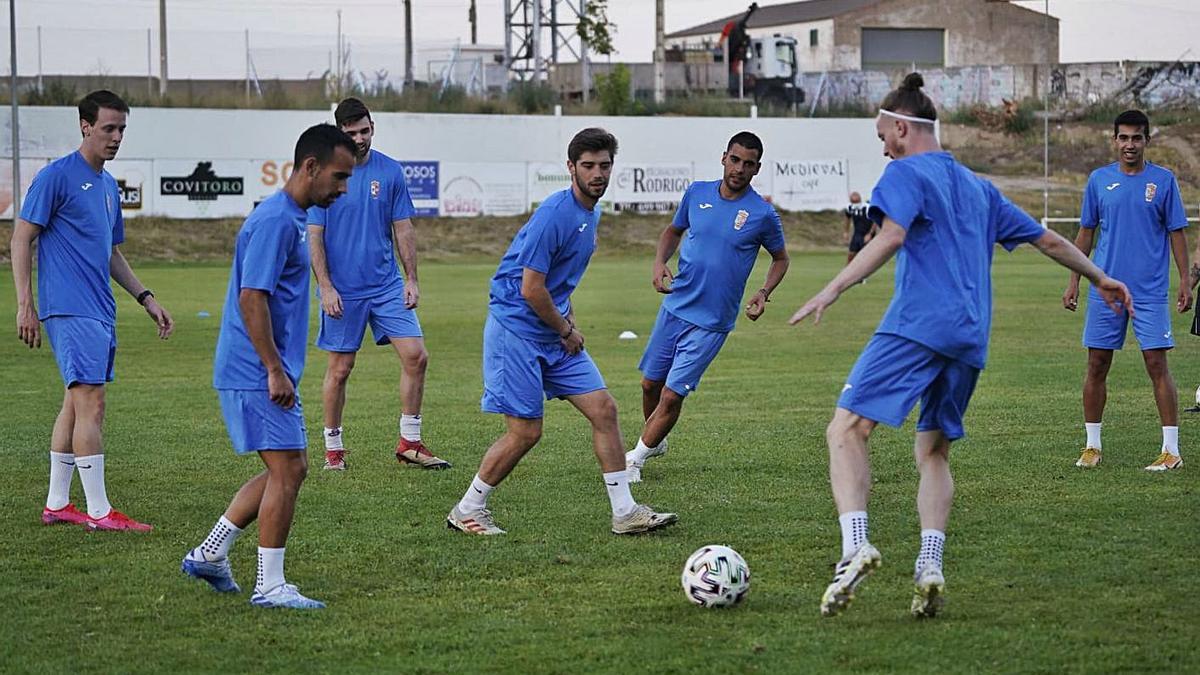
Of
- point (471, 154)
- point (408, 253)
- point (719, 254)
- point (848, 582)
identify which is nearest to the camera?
point (848, 582)

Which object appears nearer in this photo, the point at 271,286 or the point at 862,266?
the point at 862,266

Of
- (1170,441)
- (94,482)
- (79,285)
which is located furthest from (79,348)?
(1170,441)

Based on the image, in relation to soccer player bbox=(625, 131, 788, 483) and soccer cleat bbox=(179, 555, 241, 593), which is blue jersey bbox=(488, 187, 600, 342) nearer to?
soccer player bbox=(625, 131, 788, 483)

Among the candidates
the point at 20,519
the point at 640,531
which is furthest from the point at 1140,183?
the point at 20,519

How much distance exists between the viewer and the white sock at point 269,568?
6227 millimetres

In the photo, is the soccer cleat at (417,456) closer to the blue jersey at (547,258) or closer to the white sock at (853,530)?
the blue jersey at (547,258)

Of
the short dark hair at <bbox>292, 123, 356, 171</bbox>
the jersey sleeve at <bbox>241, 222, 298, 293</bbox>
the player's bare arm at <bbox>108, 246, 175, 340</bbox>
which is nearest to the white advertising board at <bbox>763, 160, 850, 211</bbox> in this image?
the player's bare arm at <bbox>108, 246, 175, 340</bbox>

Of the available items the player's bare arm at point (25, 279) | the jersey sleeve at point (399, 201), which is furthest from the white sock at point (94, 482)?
the jersey sleeve at point (399, 201)

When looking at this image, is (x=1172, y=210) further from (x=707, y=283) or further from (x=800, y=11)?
(x=800, y=11)

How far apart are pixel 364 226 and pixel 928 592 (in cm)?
533

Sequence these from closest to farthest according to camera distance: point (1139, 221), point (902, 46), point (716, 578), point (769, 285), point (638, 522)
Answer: point (716, 578), point (638, 522), point (769, 285), point (1139, 221), point (902, 46)

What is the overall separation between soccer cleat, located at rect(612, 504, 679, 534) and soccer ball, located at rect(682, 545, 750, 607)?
141 cm

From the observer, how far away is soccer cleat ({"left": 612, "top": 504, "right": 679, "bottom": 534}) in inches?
302

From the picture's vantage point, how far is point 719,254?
9336 mm
